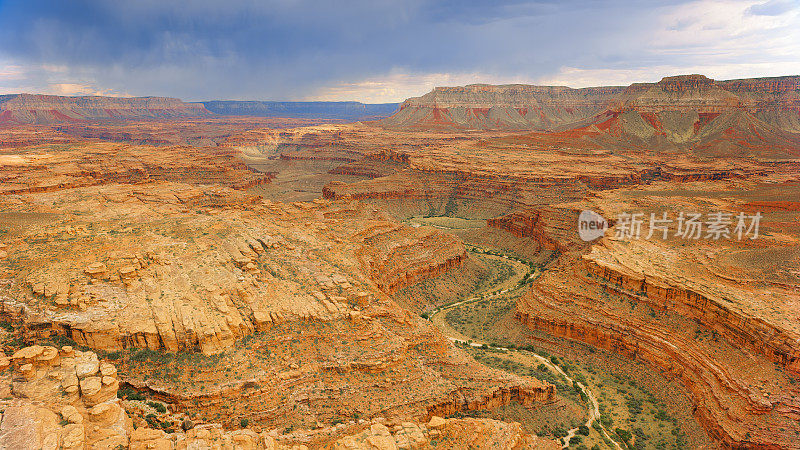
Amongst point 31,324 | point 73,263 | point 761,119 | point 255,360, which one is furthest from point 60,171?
point 761,119

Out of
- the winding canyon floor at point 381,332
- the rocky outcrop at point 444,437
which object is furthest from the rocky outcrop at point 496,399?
the rocky outcrop at point 444,437

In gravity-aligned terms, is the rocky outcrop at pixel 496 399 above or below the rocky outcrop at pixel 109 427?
below

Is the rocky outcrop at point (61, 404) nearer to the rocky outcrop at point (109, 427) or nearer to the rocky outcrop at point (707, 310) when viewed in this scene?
the rocky outcrop at point (109, 427)

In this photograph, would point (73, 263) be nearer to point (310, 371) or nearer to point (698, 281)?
point (310, 371)

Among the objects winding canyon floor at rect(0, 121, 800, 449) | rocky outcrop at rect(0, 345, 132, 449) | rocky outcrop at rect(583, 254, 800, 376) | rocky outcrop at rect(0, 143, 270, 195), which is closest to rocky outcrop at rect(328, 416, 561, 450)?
winding canyon floor at rect(0, 121, 800, 449)

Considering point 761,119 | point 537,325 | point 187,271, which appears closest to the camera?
point 187,271

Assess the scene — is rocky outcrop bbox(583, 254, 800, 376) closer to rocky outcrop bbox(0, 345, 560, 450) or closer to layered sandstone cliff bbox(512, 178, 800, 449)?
layered sandstone cliff bbox(512, 178, 800, 449)

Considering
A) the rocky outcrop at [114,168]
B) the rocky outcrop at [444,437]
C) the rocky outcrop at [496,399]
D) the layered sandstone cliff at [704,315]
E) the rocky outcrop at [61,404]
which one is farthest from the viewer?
the rocky outcrop at [114,168]

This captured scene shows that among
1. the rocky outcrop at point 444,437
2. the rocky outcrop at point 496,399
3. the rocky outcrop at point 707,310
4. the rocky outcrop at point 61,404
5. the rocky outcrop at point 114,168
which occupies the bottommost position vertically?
the rocky outcrop at point 496,399

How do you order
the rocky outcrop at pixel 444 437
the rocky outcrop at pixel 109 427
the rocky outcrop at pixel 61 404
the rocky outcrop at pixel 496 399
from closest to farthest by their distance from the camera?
the rocky outcrop at pixel 61 404, the rocky outcrop at pixel 109 427, the rocky outcrop at pixel 444 437, the rocky outcrop at pixel 496 399
